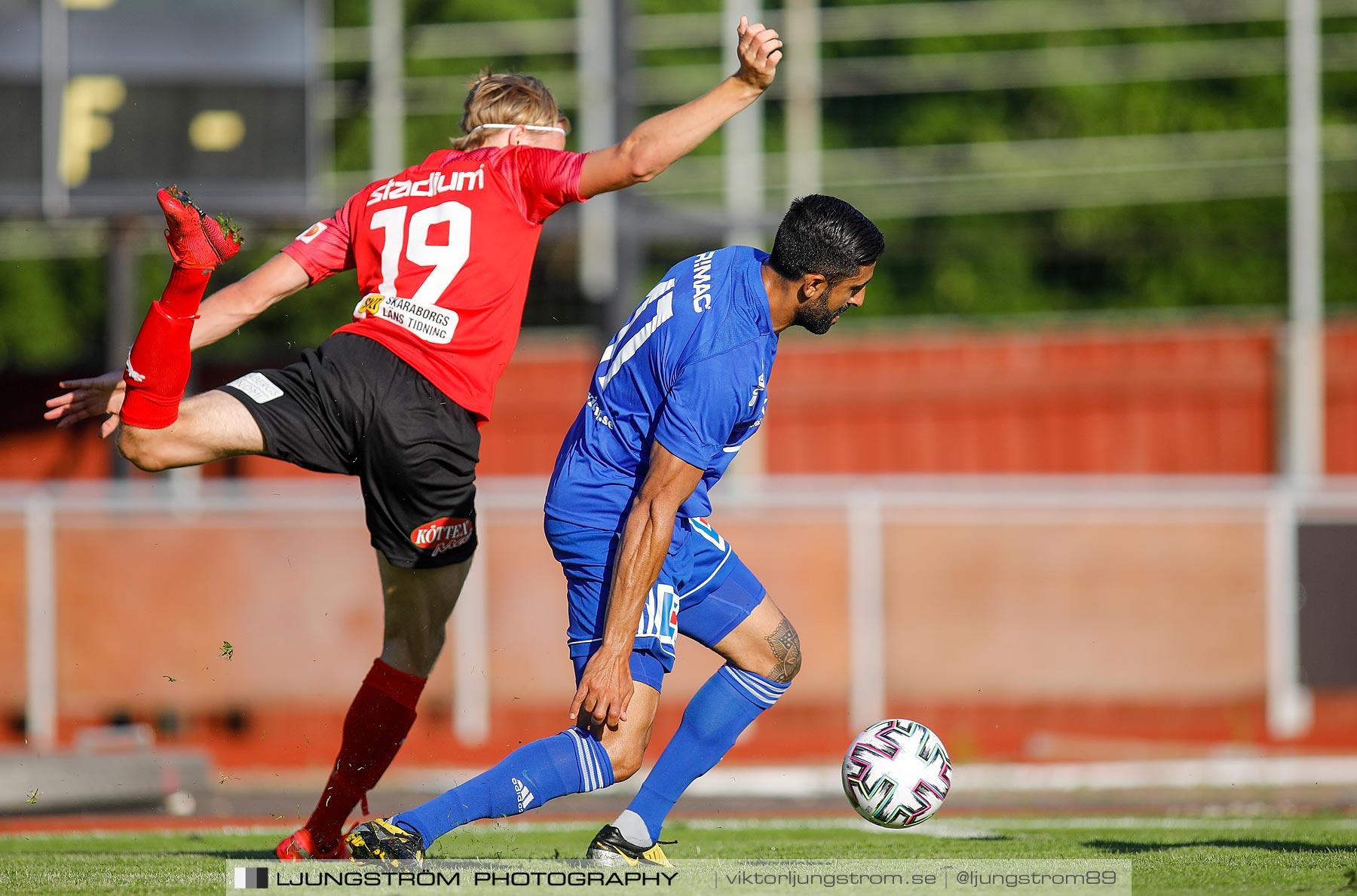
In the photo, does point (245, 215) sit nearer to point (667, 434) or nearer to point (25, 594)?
point (25, 594)

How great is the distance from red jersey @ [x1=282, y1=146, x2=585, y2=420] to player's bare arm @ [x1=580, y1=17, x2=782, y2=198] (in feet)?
0.68

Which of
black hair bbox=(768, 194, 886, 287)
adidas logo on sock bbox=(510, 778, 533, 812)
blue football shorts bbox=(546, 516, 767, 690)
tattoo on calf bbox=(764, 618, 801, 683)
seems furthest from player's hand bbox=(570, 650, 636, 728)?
black hair bbox=(768, 194, 886, 287)

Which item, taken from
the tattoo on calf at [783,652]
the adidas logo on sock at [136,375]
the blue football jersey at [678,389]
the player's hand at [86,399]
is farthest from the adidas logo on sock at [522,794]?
the player's hand at [86,399]

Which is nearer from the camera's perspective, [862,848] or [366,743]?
[366,743]

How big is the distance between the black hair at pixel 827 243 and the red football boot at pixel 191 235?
5.00ft

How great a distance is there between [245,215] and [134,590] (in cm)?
361

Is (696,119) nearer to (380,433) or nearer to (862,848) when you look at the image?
(380,433)

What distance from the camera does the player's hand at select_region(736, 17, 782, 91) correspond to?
4359mm


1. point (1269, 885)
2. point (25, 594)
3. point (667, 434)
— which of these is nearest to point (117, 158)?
point (25, 594)

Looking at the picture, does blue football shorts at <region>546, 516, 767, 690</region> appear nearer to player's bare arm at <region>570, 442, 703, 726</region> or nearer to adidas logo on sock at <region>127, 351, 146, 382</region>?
player's bare arm at <region>570, 442, 703, 726</region>

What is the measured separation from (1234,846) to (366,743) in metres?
2.82

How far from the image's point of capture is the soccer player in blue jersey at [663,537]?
4125 millimetres

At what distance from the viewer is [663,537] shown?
13.4 feet

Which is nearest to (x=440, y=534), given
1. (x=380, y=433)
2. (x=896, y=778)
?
(x=380, y=433)
